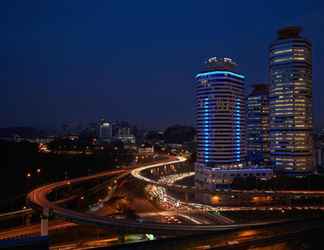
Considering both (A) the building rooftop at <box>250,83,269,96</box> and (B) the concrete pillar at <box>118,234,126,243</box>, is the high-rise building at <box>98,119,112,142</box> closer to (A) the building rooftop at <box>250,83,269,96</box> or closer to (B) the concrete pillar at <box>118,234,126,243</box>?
(A) the building rooftop at <box>250,83,269,96</box>

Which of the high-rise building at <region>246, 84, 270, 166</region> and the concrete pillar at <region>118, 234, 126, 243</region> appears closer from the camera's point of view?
the concrete pillar at <region>118, 234, 126, 243</region>

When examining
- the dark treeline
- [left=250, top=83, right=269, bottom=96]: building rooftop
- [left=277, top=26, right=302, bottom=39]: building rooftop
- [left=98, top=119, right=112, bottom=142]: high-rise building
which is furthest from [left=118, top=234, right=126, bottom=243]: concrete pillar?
[left=98, top=119, right=112, bottom=142]: high-rise building

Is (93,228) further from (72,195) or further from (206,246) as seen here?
(72,195)

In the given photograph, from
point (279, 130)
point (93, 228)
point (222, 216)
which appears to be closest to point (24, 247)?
point (93, 228)

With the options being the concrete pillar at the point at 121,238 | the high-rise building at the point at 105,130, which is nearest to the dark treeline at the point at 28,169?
the concrete pillar at the point at 121,238

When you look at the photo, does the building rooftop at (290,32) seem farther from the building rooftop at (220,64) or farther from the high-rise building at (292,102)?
the building rooftop at (220,64)

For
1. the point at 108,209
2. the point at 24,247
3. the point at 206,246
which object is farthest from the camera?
the point at 108,209
